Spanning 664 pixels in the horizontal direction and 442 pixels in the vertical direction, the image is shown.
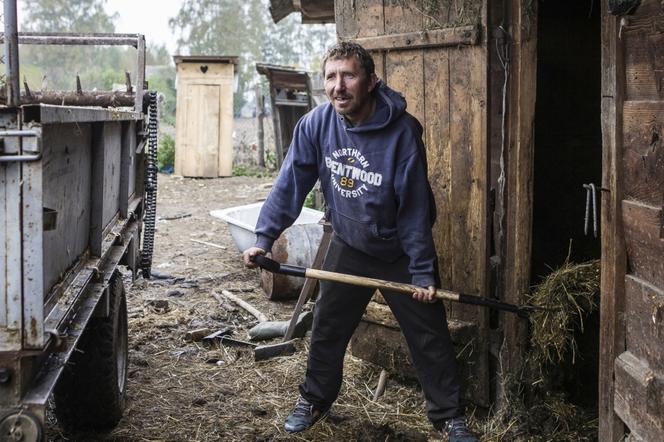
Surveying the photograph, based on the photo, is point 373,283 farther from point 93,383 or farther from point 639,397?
point 93,383

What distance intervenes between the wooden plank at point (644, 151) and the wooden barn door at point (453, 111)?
1319 mm

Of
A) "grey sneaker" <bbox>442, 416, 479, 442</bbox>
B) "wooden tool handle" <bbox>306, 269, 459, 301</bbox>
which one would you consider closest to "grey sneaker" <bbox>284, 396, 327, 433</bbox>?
"grey sneaker" <bbox>442, 416, 479, 442</bbox>

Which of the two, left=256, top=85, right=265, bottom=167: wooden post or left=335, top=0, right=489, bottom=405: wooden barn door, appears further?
left=256, top=85, right=265, bottom=167: wooden post

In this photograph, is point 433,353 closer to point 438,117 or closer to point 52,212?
point 438,117

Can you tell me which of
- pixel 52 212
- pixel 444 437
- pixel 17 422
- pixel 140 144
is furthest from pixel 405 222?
pixel 140 144

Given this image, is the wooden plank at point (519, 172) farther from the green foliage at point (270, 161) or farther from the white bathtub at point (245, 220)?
the green foliage at point (270, 161)

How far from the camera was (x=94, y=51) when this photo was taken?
119 ft

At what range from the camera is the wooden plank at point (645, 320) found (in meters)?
2.78

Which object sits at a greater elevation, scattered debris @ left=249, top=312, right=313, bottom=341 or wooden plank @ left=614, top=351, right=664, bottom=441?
wooden plank @ left=614, top=351, right=664, bottom=441

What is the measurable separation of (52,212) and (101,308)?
1440 millimetres

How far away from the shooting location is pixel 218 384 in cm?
517

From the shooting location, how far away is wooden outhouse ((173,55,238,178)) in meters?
16.6

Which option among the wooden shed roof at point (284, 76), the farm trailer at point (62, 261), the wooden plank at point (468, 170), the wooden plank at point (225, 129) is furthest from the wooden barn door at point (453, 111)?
the wooden plank at point (225, 129)

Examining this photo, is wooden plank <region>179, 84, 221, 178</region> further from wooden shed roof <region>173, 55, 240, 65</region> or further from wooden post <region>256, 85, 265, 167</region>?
wooden post <region>256, 85, 265, 167</region>
